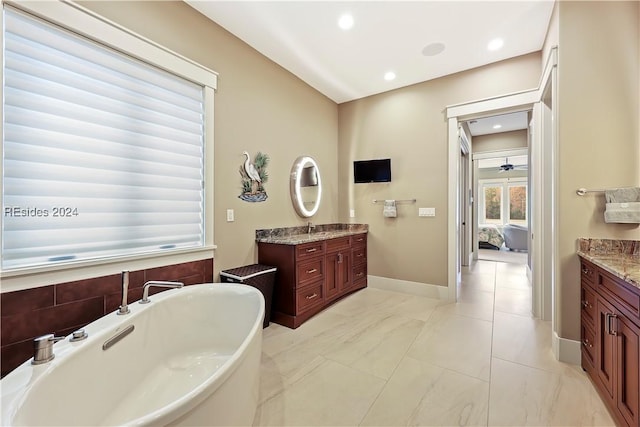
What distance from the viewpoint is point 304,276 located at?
9.22ft

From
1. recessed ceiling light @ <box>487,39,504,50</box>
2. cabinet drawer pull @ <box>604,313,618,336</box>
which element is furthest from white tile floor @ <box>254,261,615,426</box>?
recessed ceiling light @ <box>487,39,504,50</box>

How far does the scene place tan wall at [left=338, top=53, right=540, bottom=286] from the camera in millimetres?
3262

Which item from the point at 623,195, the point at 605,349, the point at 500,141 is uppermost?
the point at 500,141

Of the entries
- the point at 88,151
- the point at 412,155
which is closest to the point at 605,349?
the point at 412,155

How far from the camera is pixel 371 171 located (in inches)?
155

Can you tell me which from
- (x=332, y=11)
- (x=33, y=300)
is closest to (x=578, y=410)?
(x=33, y=300)

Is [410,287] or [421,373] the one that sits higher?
[410,287]

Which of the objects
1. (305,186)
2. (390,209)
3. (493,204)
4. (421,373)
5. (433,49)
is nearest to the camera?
(421,373)

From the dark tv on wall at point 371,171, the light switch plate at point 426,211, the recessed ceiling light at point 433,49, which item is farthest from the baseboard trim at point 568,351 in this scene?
the recessed ceiling light at point 433,49

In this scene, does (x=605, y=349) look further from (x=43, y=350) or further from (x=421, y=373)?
(x=43, y=350)

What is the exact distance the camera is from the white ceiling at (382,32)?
7.60 ft

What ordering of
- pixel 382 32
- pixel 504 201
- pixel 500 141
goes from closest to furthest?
1. pixel 382 32
2. pixel 500 141
3. pixel 504 201

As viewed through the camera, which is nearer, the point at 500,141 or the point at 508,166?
the point at 500,141

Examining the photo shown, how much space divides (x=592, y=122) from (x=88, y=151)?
364cm
